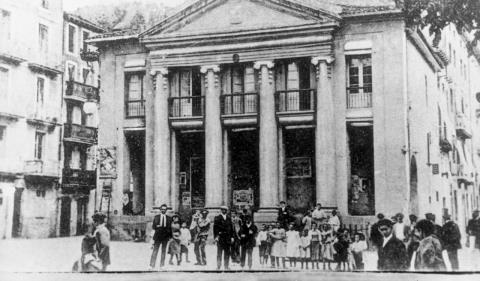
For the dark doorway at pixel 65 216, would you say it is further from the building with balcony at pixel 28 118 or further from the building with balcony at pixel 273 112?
the building with balcony at pixel 273 112

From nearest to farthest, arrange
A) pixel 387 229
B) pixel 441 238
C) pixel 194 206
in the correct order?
pixel 387 229, pixel 441 238, pixel 194 206

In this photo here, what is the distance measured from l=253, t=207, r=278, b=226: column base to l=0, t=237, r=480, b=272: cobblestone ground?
3.44m

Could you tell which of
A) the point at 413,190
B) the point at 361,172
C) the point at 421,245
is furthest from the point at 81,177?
the point at 421,245

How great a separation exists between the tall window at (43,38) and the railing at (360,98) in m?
7.65

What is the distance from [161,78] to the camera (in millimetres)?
18812

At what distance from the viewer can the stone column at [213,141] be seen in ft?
61.7

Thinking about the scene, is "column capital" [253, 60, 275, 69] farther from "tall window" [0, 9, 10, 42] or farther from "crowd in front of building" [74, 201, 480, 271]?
"tall window" [0, 9, 10, 42]

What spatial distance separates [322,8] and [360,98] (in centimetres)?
261

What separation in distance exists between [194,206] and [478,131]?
25.9ft

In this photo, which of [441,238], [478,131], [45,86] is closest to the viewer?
[441,238]

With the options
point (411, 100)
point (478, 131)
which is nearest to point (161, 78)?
point (411, 100)

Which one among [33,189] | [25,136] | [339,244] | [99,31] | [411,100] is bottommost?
[339,244]

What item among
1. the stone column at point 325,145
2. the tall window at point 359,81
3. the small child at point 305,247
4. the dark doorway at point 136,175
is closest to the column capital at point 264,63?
the stone column at point 325,145

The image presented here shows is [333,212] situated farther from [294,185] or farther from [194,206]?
[194,206]
